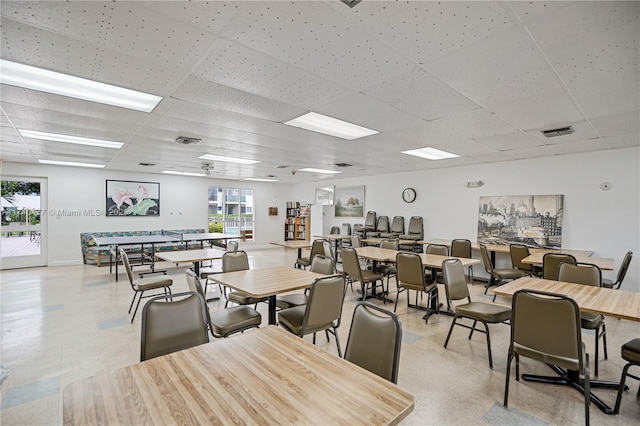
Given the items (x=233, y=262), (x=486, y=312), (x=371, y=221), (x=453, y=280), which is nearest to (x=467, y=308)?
(x=486, y=312)

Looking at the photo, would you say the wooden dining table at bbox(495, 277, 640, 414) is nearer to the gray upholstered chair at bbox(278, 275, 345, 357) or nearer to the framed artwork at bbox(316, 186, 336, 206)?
the gray upholstered chair at bbox(278, 275, 345, 357)

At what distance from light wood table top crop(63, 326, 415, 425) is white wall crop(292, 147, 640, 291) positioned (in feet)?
20.3

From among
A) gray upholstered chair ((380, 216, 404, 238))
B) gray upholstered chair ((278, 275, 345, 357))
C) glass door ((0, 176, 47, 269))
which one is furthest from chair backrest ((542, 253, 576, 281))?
glass door ((0, 176, 47, 269))

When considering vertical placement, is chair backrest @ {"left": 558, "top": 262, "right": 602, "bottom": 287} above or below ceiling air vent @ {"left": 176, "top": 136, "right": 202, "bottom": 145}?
below

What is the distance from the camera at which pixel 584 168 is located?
5.41m

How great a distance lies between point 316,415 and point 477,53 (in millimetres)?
2330

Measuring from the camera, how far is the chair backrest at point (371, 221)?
8.91 m

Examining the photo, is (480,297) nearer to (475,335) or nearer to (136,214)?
(475,335)

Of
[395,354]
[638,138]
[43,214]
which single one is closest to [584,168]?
[638,138]

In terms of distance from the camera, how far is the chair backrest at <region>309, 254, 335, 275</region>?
3657 millimetres

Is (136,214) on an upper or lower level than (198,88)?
lower

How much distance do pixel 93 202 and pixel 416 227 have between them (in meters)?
9.05

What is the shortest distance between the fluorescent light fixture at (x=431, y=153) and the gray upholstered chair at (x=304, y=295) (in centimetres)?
282

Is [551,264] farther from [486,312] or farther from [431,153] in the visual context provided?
[431,153]
